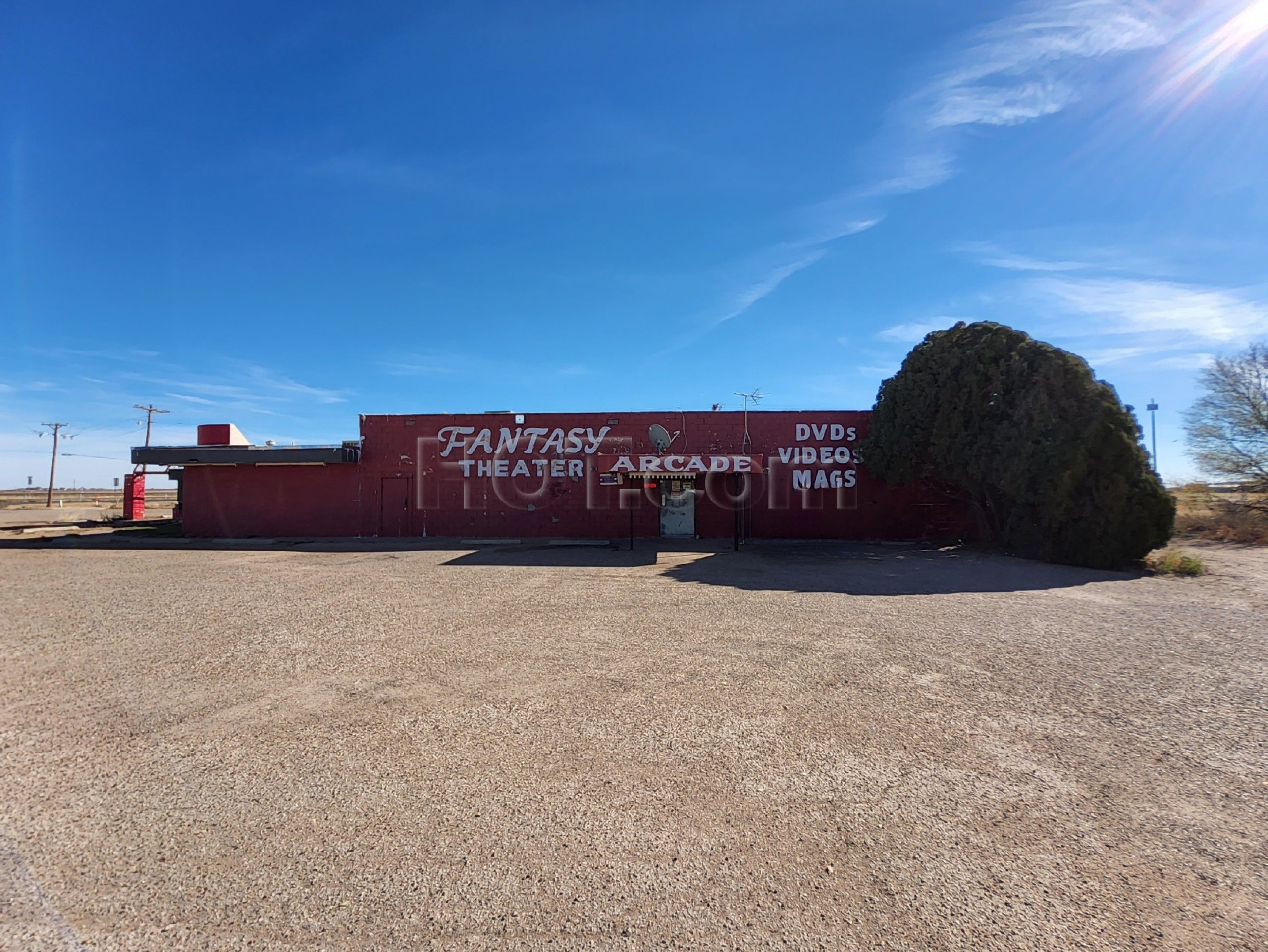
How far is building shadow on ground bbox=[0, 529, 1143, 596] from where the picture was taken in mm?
12555

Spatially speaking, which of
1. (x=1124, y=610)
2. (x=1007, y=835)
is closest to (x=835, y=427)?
(x=1124, y=610)

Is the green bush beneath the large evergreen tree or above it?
beneath

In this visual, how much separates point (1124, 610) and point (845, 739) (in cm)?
784

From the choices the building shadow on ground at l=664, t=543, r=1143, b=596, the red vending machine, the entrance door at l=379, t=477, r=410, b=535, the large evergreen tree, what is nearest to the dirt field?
the building shadow on ground at l=664, t=543, r=1143, b=596

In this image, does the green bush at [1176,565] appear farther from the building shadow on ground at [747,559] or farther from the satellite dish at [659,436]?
the satellite dish at [659,436]

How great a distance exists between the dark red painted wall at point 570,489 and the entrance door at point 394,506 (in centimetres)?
4

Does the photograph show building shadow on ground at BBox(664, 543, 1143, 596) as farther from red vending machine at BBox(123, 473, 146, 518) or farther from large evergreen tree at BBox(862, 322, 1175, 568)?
red vending machine at BBox(123, 473, 146, 518)

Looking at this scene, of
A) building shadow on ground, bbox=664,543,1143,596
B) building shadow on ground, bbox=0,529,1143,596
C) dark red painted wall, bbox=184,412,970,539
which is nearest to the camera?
building shadow on ground, bbox=664,543,1143,596

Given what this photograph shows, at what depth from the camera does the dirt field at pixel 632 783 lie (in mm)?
2848

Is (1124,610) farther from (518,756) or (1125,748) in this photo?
(518,756)

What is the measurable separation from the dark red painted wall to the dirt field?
13.5m

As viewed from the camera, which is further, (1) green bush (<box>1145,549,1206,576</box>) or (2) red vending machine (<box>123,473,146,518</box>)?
(2) red vending machine (<box>123,473,146,518</box>)

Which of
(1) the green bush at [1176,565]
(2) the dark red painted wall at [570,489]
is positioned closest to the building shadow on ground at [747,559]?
(1) the green bush at [1176,565]

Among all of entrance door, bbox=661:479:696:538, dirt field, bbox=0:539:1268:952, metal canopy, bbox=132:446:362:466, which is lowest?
dirt field, bbox=0:539:1268:952
